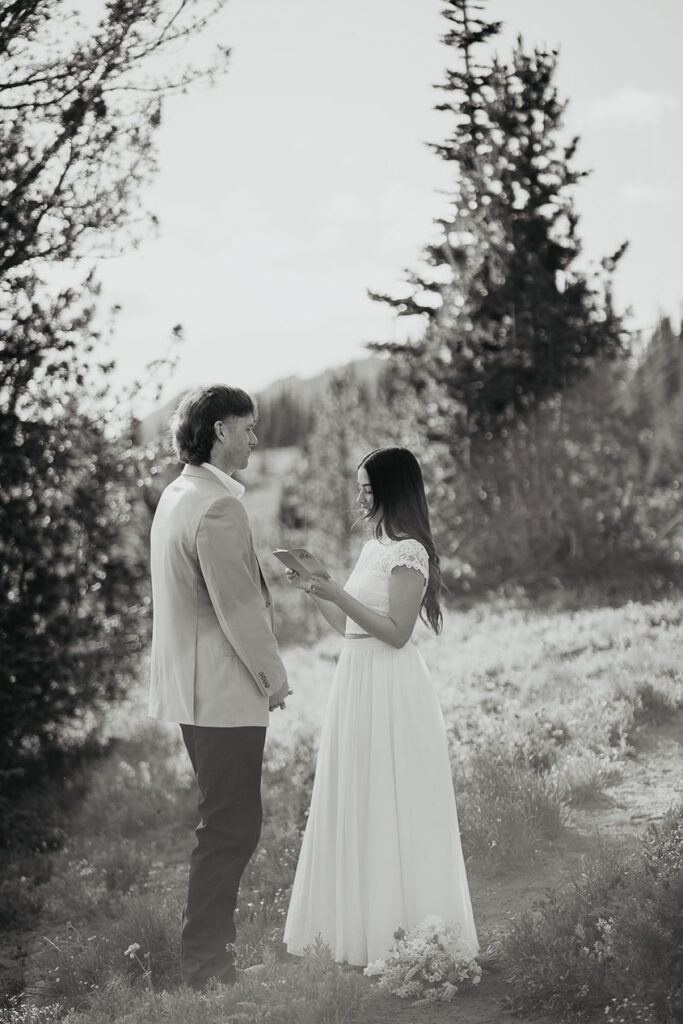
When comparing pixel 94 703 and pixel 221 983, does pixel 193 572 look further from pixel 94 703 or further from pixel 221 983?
pixel 94 703

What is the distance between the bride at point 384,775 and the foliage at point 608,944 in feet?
1.05

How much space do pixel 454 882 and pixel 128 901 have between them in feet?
7.82

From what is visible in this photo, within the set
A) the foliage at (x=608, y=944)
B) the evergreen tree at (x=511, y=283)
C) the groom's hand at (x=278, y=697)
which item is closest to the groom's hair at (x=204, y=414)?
the groom's hand at (x=278, y=697)

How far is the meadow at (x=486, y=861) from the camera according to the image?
13.2ft

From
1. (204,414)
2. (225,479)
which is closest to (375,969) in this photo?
(225,479)

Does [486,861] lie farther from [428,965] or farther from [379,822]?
[428,965]

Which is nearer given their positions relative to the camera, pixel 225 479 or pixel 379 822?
pixel 225 479

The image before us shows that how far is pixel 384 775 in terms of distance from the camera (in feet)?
14.7

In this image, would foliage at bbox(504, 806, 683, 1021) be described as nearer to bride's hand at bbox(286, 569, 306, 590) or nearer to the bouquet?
the bouquet

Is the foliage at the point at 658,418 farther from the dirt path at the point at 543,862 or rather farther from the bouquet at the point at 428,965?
the bouquet at the point at 428,965

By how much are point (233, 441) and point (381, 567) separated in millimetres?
864

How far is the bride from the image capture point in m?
4.41

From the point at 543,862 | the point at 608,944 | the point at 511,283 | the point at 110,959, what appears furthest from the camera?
the point at 511,283

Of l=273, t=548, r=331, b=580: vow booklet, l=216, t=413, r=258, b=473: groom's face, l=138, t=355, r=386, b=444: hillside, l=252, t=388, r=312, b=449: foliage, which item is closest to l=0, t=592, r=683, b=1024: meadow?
l=273, t=548, r=331, b=580: vow booklet
